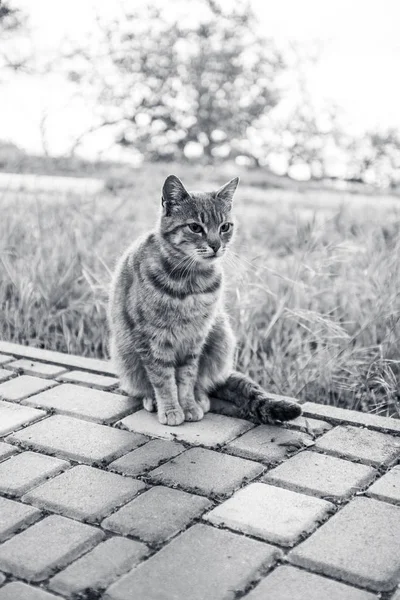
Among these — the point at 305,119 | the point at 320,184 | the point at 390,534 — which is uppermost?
the point at 305,119

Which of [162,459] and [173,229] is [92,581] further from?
[173,229]

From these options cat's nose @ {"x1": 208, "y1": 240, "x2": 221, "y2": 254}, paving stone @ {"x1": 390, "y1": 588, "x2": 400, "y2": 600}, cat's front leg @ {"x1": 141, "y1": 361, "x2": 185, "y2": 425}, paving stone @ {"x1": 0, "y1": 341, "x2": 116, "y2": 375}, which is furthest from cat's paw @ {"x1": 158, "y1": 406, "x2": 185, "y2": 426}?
paving stone @ {"x1": 390, "y1": 588, "x2": 400, "y2": 600}

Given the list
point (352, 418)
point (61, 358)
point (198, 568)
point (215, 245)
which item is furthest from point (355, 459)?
point (61, 358)

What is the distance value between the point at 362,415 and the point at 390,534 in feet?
2.81

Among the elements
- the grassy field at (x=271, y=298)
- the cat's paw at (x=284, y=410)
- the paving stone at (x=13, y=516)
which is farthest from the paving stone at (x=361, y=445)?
the paving stone at (x=13, y=516)

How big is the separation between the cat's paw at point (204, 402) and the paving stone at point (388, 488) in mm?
799

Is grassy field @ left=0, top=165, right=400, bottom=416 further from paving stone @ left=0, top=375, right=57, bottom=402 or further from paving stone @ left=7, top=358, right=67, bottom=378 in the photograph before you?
paving stone @ left=0, top=375, right=57, bottom=402

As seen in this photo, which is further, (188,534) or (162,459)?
(162,459)

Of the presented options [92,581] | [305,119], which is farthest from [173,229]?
[305,119]

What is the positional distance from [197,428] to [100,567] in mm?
963

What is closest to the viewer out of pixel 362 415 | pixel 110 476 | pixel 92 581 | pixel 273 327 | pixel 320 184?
pixel 92 581

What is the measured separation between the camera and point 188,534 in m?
1.98

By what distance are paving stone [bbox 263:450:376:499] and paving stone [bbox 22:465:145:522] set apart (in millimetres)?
447

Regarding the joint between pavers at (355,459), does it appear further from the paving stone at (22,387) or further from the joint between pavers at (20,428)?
the paving stone at (22,387)
